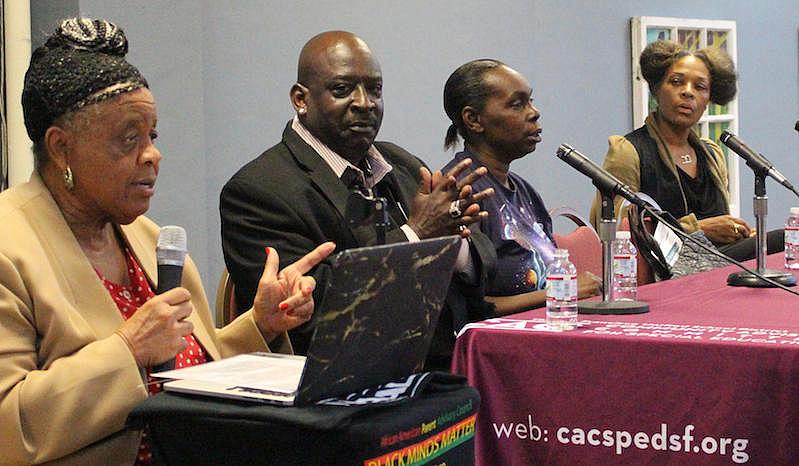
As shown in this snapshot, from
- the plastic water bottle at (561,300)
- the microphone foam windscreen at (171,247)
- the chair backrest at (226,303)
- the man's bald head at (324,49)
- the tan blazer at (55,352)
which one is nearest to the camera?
the tan blazer at (55,352)

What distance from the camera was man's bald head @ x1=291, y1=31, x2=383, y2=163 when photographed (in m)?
3.11

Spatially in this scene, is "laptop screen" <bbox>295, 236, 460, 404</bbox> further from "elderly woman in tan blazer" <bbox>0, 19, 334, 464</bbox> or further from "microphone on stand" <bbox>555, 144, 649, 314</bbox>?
"microphone on stand" <bbox>555, 144, 649, 314</bbox>

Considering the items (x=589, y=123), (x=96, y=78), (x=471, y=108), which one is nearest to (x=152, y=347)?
(x=96, y=78)

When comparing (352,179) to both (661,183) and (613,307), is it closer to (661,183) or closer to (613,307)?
(613,307)

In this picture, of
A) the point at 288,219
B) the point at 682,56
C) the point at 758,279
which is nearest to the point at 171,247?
the point at 288,219

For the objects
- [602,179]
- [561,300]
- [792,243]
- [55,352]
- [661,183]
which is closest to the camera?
[55,352]

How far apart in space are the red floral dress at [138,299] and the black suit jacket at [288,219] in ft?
2.10

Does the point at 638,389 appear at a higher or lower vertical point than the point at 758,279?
lower

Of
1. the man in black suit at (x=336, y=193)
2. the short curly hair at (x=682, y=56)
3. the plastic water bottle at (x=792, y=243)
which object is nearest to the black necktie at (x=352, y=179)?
the man in black suit at (x=336, y=193)

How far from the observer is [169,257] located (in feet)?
6.29

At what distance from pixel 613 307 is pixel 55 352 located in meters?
1.40

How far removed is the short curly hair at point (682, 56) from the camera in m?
5.18

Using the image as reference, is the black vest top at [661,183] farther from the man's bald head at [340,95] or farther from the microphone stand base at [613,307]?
the microphone stand base at [613,307]

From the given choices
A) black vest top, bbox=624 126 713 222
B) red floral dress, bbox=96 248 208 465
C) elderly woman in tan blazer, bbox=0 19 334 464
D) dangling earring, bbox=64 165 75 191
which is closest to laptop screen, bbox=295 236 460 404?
elderly woman in tan blazer, bbox=0 19 334 464
